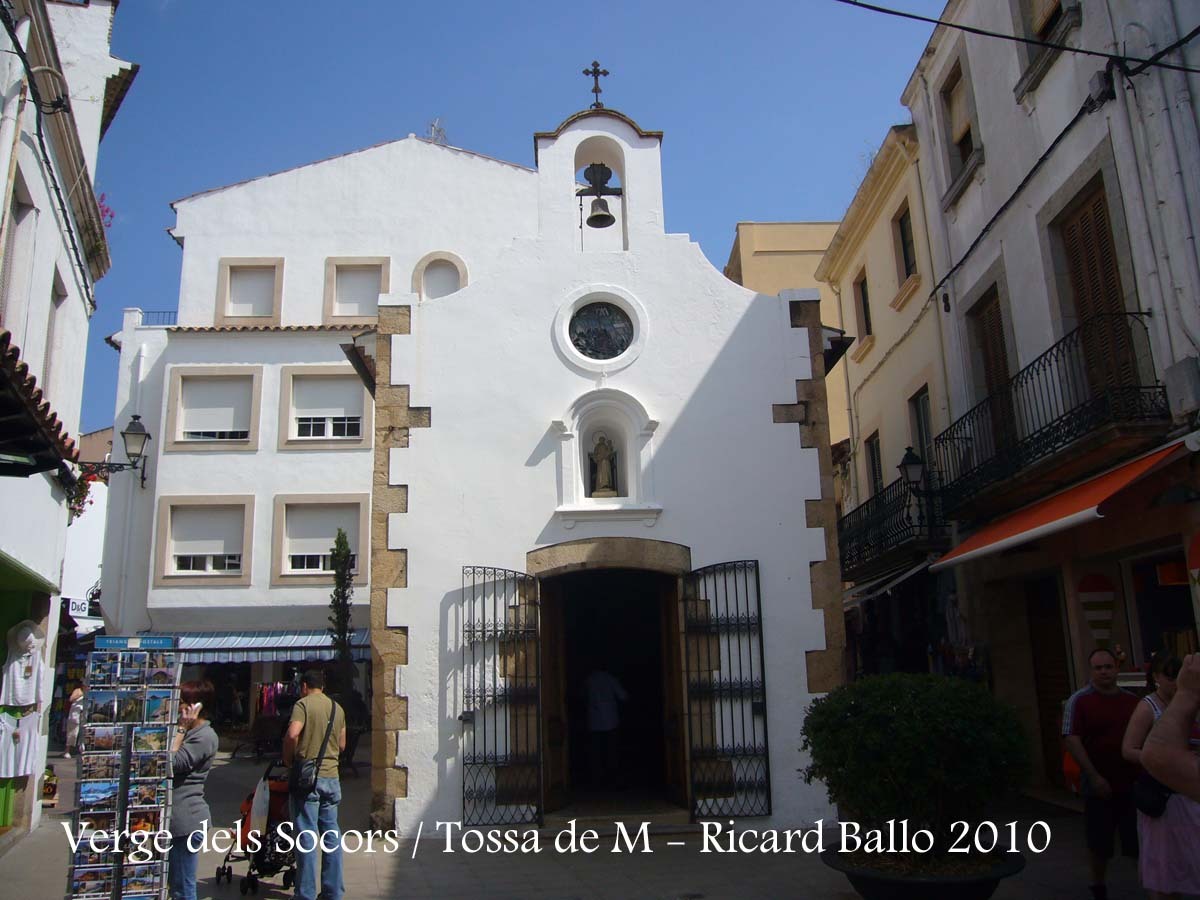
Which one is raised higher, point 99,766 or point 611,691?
point 611,691

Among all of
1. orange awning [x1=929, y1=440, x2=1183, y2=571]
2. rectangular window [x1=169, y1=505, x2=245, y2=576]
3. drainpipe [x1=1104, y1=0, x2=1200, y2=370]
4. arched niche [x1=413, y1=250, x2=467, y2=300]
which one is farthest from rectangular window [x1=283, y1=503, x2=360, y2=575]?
drainpipe [x1=1104, y1=0, x2=1200, y2=370]

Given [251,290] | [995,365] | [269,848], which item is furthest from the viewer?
[251,290]

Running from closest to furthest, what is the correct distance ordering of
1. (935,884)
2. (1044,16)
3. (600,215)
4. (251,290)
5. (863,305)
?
1. (935,884)
2. (1044,16)
3. (600,215)
4. (863,305)
5. (251,290)

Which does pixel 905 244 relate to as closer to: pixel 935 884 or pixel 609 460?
pixel 609 460

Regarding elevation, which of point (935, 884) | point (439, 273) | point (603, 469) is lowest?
point (935, 884)

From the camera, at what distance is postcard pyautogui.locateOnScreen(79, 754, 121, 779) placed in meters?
6.57

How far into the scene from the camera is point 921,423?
14703 mm

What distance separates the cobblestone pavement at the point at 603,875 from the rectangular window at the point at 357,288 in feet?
52.8

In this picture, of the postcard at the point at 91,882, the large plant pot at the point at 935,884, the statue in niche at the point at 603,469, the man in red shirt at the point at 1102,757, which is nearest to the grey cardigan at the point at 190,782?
the postcard at the point at 91,882

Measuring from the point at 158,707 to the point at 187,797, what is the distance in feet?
2.06

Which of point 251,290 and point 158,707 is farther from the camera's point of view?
point 251,290

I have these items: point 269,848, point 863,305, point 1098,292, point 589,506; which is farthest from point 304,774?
point 863,305

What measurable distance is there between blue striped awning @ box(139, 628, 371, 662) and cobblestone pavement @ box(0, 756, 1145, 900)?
12.0 metres

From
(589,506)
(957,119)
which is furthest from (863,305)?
(589,506)
